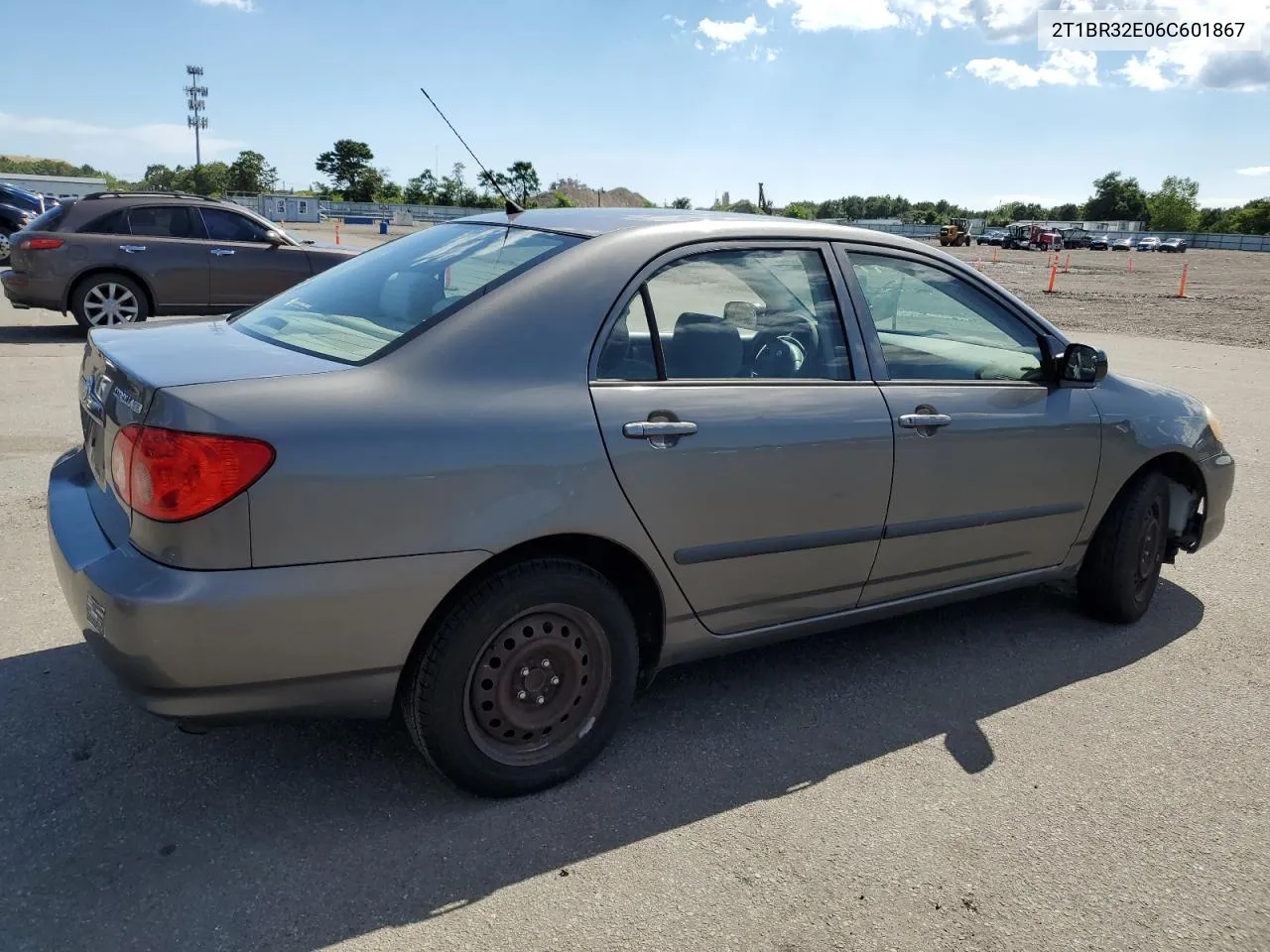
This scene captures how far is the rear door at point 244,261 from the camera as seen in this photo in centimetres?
1096

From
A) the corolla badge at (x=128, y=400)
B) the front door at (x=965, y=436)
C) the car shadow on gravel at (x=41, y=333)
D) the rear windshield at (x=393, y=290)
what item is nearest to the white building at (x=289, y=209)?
the car shadow on gravel at (x=41, y=333)

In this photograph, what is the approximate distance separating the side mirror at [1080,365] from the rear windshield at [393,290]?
2060 millimetres

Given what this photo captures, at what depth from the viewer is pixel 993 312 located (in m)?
3.96

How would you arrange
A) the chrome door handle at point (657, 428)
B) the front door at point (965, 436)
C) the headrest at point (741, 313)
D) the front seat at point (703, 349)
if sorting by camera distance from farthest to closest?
1. the front door at point (965, 436)
2. the headrest at point (741, 313)
3. the front seat at point (703, 349)
4. the chrome door handle at point (657, 428)

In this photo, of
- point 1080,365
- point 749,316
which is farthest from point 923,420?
point 1080,365

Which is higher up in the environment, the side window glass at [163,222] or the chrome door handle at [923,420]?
the side window glass at [163,222]

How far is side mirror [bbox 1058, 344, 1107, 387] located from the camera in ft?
12.9

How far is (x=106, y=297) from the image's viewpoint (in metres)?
10.6

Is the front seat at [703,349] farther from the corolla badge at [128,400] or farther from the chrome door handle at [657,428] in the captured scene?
the corolla badge at [128,400]

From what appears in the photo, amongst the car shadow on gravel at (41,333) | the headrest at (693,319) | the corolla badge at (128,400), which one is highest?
the headrest at (693,319)

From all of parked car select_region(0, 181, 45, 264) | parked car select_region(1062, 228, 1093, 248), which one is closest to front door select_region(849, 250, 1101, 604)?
parked car select_region(0, 181, 45, 264)

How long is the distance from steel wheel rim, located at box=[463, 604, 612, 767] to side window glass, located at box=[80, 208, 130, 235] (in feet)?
32.1

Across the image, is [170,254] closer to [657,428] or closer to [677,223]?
[677,223]

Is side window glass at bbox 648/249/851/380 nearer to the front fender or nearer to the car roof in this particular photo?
the car roof
